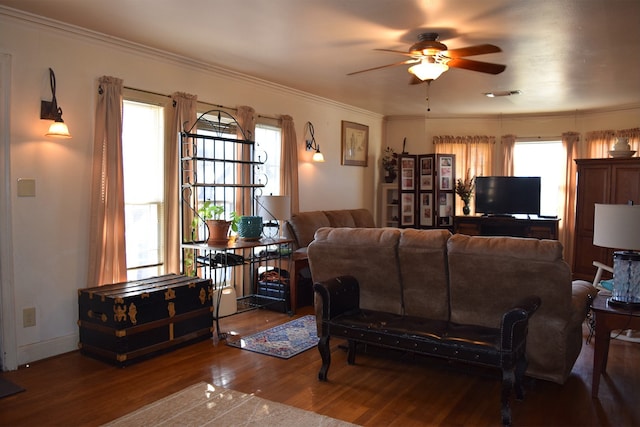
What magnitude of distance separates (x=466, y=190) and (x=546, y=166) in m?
1.39

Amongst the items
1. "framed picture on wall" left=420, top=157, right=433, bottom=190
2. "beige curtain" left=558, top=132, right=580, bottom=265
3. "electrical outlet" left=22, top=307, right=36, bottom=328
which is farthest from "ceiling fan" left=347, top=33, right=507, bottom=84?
"beige curtain" left=558, top=132, right=580, bottom=265

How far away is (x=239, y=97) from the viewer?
18.5ft

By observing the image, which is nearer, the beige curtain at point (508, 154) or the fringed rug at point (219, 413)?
the fringed rug at point (219, 413)

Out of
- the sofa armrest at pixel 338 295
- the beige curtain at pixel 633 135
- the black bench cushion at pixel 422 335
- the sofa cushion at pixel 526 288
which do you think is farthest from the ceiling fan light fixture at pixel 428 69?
the beige curtain at pixel 633 135

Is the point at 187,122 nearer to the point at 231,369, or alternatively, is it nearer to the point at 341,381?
the point at 231,369

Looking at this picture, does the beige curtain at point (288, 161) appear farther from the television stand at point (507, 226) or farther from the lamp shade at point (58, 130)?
the television stand at point (507, 226)

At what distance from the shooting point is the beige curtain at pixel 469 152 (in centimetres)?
862

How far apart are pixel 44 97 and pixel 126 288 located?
63.9 inches

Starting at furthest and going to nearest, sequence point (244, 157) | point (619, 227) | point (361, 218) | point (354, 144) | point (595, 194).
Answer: point (354, 144)
point (361, 218)
point (595, 194)
point (244, 157)
point (619, 227)

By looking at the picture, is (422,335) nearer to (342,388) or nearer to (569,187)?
(342,388)

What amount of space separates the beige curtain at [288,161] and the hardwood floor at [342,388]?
264 centimetres

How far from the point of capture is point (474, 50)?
12.2 feet

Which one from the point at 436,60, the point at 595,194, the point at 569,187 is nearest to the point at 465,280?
the point at 436,60

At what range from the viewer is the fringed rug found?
2.80 metres
